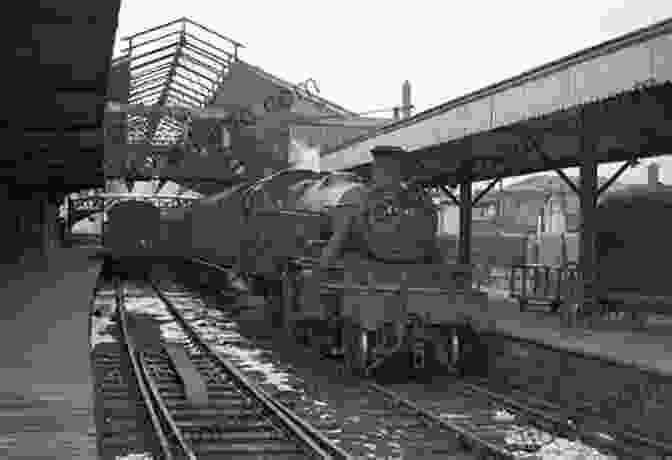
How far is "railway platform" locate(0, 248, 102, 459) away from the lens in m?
6.70

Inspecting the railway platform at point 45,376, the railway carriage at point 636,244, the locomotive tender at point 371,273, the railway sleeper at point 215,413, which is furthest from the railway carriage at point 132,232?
the railway sleeper at point 215,413

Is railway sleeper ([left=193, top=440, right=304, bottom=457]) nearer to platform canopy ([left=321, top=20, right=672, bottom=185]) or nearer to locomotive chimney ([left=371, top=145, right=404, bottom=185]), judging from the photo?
locomotive chimney ([left=371, top=145, right=404, bottom=185])

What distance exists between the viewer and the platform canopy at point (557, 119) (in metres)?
11.0

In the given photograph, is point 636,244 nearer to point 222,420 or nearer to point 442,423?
point 442,423

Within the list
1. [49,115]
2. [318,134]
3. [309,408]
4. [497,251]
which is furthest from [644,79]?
[318,134]

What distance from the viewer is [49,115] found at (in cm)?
1178

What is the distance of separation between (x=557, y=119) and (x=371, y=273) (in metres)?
4.63

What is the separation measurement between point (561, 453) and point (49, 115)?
8.59 m

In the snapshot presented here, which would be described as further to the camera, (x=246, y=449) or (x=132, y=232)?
(x=132, y=232)

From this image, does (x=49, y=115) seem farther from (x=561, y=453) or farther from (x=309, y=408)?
(x=561, y=453)

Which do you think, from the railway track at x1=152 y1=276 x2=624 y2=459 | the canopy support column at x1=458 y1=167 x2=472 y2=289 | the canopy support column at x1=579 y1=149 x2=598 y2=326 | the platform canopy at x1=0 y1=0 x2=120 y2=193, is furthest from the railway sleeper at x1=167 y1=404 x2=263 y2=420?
the canopy support column at x1=458 y1=167 x2=472 y2=289

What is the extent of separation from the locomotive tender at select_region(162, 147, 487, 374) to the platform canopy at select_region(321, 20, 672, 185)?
8.55 ft

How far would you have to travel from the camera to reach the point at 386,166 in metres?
12.2

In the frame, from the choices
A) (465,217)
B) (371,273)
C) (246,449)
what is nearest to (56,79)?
(246,449)
